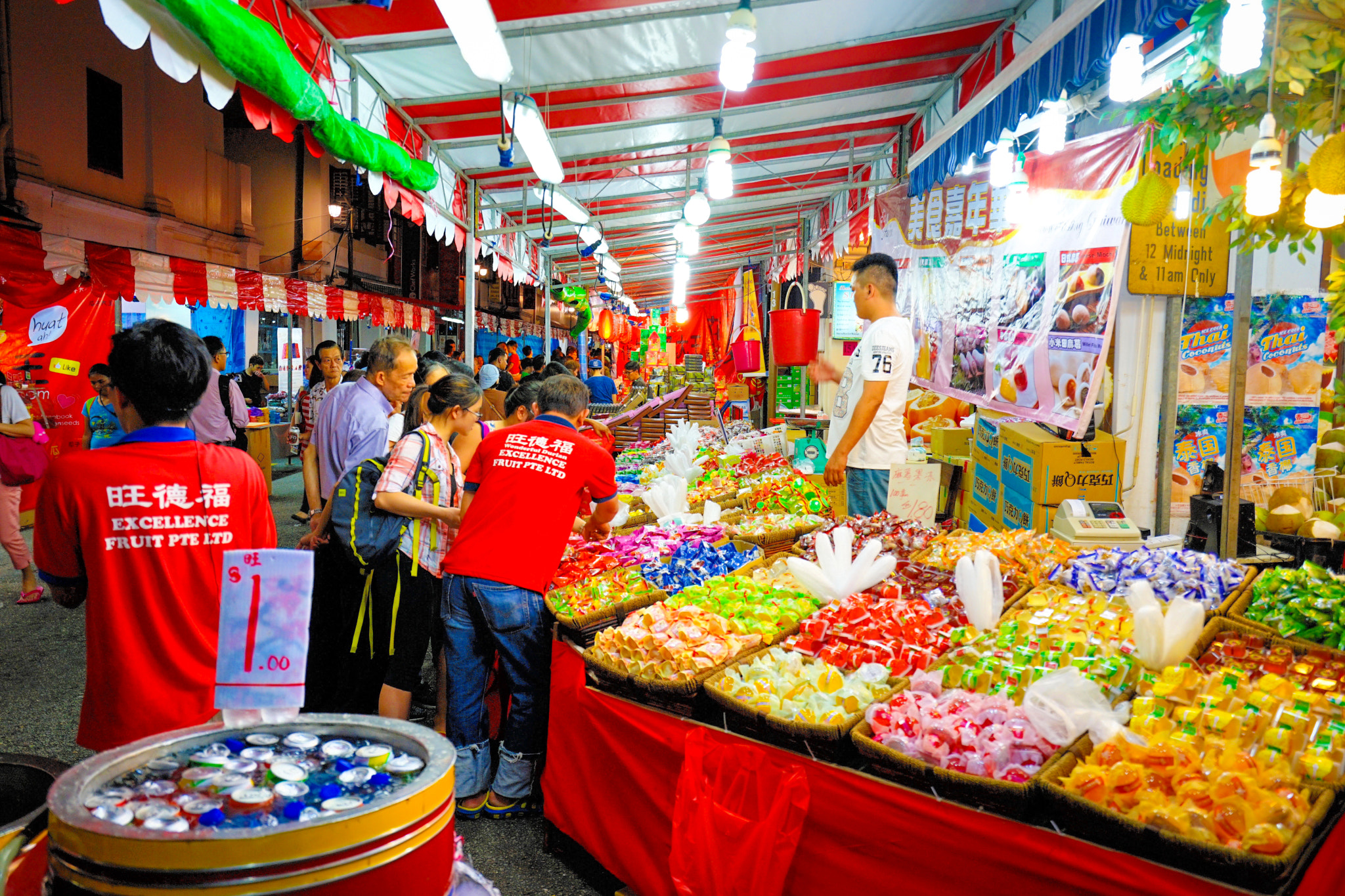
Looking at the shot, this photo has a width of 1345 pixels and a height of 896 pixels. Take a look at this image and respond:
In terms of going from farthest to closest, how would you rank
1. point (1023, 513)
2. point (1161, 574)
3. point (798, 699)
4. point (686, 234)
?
point (686, 234), point (1023, 513), point (1161, 574), point (798, 699)

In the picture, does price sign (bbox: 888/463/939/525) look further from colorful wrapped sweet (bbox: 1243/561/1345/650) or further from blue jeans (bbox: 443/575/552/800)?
blue jeans (bbox: 443/575/552/800)

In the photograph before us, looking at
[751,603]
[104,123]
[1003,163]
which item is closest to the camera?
[751,603]

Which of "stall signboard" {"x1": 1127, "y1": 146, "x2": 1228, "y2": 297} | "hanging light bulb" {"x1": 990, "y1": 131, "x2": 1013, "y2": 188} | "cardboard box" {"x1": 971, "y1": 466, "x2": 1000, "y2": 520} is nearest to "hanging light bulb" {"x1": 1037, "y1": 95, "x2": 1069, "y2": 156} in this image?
"hanging light bulb" {"x1": 990, "y1": 131, "x2": 1013, "y2": 188}

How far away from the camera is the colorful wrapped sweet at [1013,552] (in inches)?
121

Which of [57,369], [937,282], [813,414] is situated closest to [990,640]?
[937,282]

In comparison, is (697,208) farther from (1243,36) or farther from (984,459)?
(1243,36)

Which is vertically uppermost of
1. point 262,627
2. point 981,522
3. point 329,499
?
point 262,627

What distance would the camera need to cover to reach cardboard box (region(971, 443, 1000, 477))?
5113 mm

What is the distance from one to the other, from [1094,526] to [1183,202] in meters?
1.91

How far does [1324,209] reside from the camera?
235 cm

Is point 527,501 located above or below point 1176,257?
below

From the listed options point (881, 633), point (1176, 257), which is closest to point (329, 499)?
point (881, 633)

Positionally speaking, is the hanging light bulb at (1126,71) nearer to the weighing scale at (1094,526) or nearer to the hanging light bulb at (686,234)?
the weighing scale at (1094,526)

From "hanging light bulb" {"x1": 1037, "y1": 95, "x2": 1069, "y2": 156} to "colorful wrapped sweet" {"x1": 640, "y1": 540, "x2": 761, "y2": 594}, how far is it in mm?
3002
